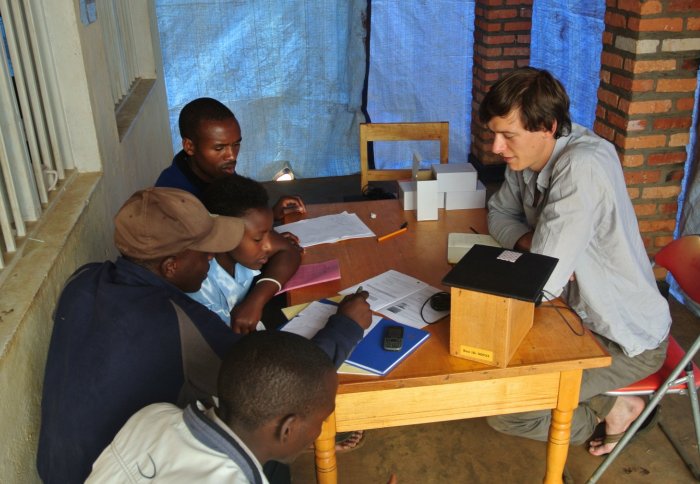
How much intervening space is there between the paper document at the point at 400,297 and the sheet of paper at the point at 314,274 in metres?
0.11

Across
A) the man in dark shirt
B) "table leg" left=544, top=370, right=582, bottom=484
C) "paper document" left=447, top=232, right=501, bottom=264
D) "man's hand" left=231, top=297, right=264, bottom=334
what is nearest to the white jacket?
"man's hand" left=231, top=297, right=264, bottom=334

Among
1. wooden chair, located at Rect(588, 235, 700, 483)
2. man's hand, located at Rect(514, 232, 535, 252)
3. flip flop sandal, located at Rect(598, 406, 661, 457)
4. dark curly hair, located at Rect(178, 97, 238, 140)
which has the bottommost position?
flip flop sandal, located at Rect(598, 406, 661, 457)

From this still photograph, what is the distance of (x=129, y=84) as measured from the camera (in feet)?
13.4

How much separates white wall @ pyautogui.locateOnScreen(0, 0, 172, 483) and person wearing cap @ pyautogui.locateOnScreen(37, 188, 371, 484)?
0.25 ft

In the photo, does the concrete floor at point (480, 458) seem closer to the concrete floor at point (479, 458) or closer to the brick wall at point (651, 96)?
the concrete floor at point (479, 458)

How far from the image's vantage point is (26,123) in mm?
2090

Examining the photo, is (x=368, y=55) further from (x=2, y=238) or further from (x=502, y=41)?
(x=2, y=238)

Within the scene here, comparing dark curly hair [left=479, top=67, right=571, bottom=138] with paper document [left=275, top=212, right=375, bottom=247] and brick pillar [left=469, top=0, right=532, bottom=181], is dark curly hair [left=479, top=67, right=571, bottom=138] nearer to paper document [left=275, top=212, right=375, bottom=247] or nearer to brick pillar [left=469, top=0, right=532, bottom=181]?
paper document [left=275, top=212, right=375, bottom=247]

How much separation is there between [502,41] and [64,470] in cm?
446

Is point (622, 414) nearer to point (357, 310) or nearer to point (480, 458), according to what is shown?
point (480, 458)

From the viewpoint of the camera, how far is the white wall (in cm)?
147

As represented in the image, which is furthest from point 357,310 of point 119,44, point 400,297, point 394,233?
point 119,44

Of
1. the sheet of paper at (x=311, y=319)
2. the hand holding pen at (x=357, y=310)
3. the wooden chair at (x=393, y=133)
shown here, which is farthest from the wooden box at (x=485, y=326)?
the wooden chair at (x=393, y=133)

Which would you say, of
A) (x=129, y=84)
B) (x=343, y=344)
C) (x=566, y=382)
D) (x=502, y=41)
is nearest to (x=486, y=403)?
(x=566, y=382)
